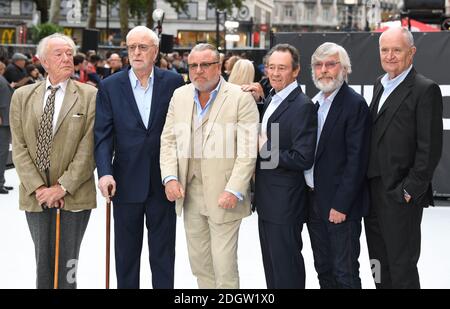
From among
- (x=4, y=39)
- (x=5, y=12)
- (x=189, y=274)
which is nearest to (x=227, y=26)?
(x=4, y=39)

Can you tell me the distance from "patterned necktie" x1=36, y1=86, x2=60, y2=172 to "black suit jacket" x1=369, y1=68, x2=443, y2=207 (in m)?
2.21

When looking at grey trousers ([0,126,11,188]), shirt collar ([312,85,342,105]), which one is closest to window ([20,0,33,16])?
grey trousers ([0,126,11,188])

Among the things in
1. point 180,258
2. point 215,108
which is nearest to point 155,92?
point 215,108

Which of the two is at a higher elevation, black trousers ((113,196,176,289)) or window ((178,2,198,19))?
window ((178,2,198,19))

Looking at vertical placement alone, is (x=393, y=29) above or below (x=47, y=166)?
above

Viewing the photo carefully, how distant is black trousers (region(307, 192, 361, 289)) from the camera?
5.73m

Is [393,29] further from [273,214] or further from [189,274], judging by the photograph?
[189,274]

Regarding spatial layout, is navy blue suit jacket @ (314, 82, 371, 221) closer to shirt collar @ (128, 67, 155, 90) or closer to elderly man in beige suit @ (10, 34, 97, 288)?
shirt collar @ (128, 67, 155, 90)

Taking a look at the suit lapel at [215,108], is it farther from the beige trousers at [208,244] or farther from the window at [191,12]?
the window at [191,12]

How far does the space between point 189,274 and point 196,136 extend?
7.41 ft

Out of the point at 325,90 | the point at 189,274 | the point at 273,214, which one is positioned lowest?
the point at 189,274

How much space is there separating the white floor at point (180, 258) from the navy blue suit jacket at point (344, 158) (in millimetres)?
1763
